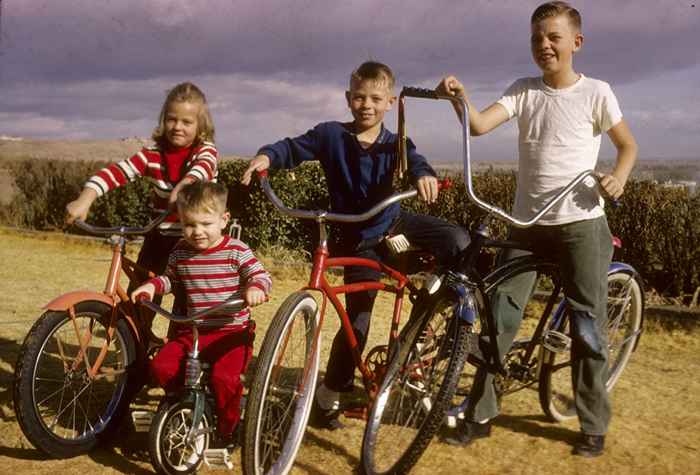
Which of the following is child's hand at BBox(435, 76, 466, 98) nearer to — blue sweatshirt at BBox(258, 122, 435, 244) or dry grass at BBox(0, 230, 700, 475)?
blue sweatshirt at BBox(258, 122, 435, 244)

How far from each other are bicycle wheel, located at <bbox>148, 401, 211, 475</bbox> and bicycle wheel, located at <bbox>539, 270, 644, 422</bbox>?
184 cm

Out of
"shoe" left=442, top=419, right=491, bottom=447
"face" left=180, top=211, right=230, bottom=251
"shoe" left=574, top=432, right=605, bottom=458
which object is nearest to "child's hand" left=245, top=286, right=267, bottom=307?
"face" left=180, top=211, right=230, bottom=251

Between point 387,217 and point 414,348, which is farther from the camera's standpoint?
point 387,217

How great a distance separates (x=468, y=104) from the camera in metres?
3.31

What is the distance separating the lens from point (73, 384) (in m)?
3.68

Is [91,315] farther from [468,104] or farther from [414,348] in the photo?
[468,104]

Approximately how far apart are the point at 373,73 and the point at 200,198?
3.41 ft

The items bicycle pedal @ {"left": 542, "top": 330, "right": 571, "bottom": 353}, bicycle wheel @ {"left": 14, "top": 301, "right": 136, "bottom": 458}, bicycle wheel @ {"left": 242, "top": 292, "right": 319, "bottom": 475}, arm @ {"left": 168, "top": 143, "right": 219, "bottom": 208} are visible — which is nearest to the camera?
bicycle wheel @ {"left": 242, "top": 292, "right": 319, "bottom": 475}

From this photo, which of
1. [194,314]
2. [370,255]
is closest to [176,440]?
[194,314]

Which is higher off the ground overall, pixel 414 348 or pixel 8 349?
pixel 414 348

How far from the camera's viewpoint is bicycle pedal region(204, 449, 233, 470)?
3.19 metres

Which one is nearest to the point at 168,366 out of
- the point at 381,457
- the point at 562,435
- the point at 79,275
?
the point at 381,457

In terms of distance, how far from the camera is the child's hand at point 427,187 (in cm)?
306

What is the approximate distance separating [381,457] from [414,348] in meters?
0.52
